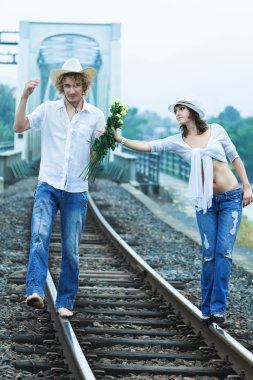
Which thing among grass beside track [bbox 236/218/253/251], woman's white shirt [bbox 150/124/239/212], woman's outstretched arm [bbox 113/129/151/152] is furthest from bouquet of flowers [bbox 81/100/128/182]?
grass beside track [bbox 236/218/253/251]

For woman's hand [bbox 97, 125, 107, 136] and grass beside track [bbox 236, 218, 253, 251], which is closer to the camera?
woman's hand [bbox 97, 125, 107, 136]

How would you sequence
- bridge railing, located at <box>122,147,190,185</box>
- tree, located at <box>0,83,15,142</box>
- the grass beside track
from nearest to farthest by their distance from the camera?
the grass beside track → bridge railing, located at <box>122,147,190,185</box> → tree, located at <box>0,83,15,142</box>

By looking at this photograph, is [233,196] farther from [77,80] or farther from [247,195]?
[77,80]

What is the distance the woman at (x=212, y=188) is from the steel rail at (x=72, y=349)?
3.22 ft

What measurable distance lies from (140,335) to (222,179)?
1.26 meters

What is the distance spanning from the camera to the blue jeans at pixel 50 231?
5.89m

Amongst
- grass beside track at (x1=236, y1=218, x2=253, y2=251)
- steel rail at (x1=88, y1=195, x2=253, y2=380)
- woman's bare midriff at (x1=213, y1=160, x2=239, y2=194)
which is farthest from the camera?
grass beside track at (x1=236, y1=218, x2=253, y2=251)

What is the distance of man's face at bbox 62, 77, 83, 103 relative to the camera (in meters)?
5.88

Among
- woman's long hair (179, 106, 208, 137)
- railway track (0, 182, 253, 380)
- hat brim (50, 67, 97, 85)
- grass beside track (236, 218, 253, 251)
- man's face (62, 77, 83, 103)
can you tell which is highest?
hat brim (50, 67, 97, 85)

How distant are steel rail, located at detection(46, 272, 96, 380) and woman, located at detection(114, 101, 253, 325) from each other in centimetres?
98

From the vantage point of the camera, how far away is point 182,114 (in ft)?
19.4

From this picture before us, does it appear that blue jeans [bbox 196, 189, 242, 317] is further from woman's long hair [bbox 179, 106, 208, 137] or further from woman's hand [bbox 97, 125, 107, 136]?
woman's hand [bbox 97, 125, 107, 136]

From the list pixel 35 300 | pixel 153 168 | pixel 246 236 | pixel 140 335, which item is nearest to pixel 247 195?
pixel 140 335

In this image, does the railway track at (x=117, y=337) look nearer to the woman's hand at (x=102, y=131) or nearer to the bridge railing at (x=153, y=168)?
the woman's hand at (x=102, y=131)
